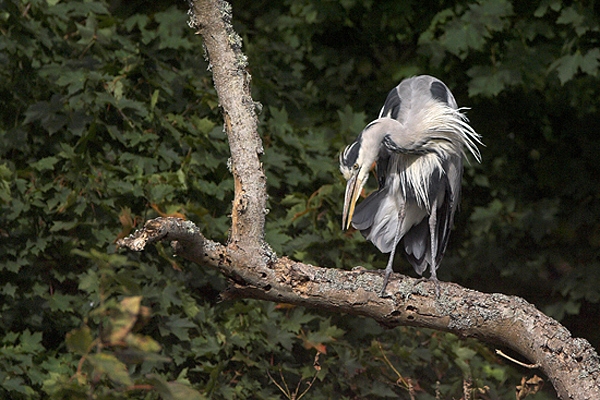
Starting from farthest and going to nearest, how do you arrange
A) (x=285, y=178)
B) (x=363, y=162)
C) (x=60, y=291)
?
(x=285, y=178) < (x=60, y=291) < (x=363, y=162)

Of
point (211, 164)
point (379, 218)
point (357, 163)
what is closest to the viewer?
point (357, 163)

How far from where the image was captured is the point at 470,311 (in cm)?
236

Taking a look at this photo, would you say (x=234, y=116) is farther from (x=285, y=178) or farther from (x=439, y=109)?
(x=285, y=178)

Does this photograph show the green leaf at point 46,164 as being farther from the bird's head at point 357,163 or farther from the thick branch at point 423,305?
the thick branch at point 423,305

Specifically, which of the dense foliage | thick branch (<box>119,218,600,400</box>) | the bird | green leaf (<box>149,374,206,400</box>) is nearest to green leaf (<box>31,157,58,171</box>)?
the dense foliage

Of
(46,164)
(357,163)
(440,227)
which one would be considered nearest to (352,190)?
(357,163)

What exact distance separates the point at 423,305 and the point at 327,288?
0.31m

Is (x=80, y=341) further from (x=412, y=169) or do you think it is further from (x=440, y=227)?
(x=440, y=227)

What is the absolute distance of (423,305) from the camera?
238cm

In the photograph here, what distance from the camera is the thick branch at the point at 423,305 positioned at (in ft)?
7.21

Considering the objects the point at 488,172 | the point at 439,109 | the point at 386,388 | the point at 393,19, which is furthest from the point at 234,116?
the point at 488,172

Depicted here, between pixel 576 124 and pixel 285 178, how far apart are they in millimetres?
2368

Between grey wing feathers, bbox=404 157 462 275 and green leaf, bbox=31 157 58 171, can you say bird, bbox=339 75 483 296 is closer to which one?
grey wing feathers, bbox=404 157 462 275

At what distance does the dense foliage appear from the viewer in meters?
3.29
